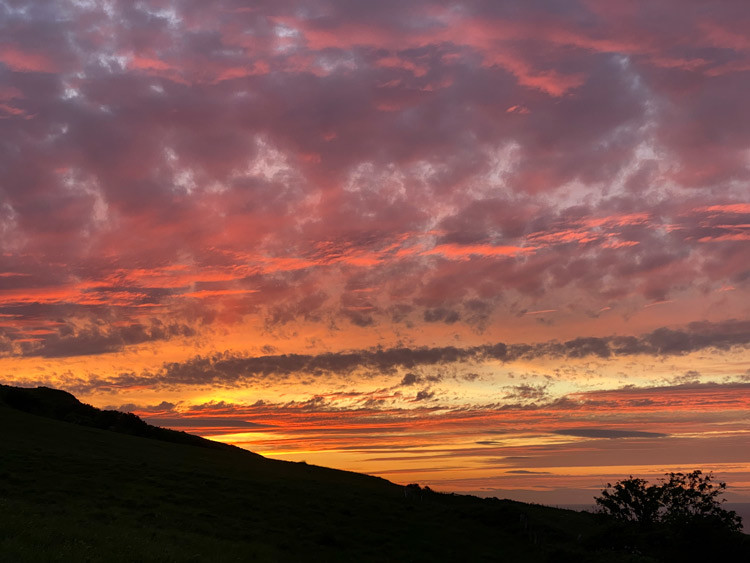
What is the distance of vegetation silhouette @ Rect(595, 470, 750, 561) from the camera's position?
59.3 meters

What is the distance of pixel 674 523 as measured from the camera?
65.8 meters

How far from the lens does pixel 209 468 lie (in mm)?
74625

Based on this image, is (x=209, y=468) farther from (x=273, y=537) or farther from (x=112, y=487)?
(x=273, y=537)

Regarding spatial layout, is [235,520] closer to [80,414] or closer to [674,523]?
[674,523]

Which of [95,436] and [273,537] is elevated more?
[95,436]

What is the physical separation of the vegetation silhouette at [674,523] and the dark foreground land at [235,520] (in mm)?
195

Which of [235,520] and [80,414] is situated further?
[80,414]

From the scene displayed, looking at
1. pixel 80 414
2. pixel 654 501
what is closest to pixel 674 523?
pixel 654 501

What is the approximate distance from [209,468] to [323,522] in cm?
2287

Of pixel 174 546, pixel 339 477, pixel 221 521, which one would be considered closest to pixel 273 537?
pixel 221 521

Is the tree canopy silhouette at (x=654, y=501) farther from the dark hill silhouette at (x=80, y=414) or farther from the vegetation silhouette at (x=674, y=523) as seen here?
the dark hill silhouette at (x=80, y=414)

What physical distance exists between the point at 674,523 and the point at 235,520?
Answer: 139ft

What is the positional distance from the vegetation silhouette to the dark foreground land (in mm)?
195

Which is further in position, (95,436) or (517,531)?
(95,436)
